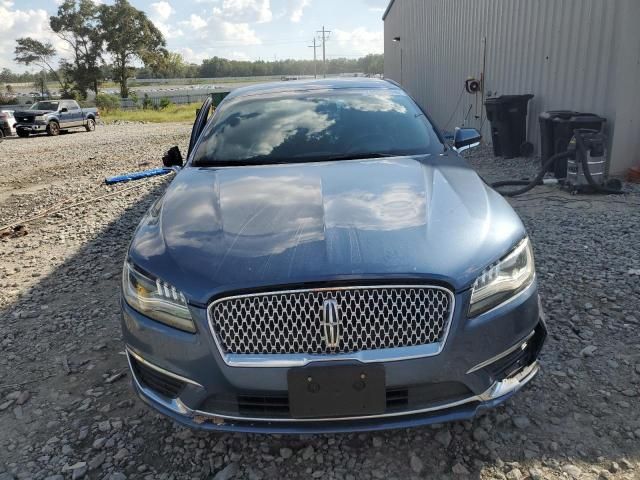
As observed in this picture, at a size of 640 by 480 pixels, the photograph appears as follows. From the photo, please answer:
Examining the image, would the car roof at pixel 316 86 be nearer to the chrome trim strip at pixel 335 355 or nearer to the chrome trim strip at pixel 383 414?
the chrome trim strip at pixel 335 355

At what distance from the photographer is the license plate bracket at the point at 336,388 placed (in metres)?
1.80

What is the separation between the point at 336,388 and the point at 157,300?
76 centimetres

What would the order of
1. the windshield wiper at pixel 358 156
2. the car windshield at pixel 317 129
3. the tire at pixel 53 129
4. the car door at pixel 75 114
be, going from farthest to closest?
the car door at pixel 75 114 → the tire at pixel 53 129 → the car windshield at pixel 317 129 → the windshield wiper at pixel 358 156

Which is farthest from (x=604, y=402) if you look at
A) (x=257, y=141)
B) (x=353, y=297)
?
(x=257, y=141)

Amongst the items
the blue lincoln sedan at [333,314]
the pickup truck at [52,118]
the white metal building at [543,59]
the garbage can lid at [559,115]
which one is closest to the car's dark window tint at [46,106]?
the pickup truck at [52,118]

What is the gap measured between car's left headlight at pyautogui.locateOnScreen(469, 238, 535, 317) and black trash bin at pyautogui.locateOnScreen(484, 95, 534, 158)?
288 inches

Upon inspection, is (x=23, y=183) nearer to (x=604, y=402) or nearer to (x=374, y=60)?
(x=604, y=402)

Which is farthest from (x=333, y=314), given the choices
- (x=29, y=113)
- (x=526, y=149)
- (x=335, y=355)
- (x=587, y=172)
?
Result: (x=29, y=113)

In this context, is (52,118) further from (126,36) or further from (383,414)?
(126,36)

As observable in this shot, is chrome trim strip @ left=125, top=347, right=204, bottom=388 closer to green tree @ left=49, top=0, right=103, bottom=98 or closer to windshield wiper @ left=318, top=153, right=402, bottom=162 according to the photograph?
windshield wiper @ left=318, top=153, right=402, bottom=162

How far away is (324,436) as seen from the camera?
2.29 metres

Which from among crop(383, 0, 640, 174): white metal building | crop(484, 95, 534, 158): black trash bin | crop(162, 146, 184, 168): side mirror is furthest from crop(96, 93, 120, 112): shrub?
crop(162, 146, 184, 168): side mirror

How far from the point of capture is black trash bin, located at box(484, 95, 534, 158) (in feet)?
28.5

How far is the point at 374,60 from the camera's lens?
83000 mm
